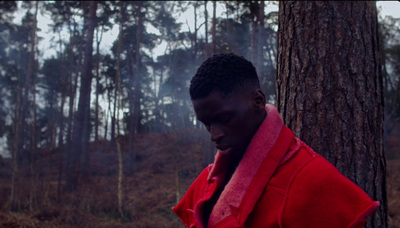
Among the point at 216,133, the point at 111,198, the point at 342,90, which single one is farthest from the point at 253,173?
the point at 111,198

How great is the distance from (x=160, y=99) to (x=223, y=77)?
104 feet

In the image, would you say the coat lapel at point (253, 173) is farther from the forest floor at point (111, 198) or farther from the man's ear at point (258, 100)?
the forest floor at point (111, 198)

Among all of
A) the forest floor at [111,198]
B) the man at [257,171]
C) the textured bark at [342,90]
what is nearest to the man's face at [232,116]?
the man at [257,171]

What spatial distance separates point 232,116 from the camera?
1570 millimetres

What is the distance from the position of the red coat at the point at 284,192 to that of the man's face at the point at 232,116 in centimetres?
6

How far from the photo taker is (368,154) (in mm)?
2273

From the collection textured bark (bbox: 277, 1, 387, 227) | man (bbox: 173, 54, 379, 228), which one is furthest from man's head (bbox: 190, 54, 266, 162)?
textured bark (bbox: 277, 1, 387, 227)

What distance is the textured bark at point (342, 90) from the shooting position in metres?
2.28

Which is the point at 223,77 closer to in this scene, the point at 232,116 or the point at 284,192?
the point at 232,116

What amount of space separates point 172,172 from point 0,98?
1918 centimetres

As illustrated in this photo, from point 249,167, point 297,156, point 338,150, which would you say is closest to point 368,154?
point 338,150

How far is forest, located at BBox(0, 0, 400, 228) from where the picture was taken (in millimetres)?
2346

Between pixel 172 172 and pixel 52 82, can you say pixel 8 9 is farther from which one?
pixel 172 172

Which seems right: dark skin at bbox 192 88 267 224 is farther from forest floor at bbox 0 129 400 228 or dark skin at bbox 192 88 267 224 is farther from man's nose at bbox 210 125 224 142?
forest floor at bbox 0 129 400 228
